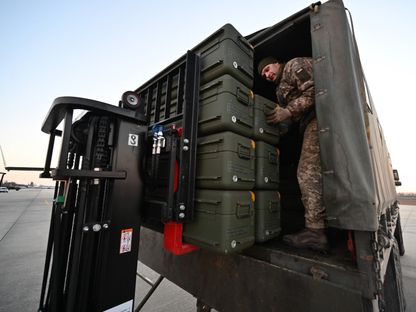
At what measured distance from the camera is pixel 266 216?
1.74 meters

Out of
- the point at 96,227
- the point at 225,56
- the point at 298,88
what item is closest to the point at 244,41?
the point at 225,56

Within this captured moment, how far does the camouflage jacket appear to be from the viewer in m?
1.77

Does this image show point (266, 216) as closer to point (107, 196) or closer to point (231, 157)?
point (231, 157)

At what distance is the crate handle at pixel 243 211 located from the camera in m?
1.48

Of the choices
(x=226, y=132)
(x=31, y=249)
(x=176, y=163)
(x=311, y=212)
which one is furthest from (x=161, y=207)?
(x=31, y=249)

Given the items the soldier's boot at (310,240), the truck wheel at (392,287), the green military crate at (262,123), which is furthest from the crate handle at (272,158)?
the truck wheel at (392,287)

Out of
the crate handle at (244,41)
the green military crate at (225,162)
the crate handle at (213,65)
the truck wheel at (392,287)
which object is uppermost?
the crate handle at (244,41)

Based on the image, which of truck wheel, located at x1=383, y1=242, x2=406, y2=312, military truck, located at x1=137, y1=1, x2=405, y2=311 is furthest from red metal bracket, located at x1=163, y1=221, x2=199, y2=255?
truck wheel, located at x1=383, y1=242, x2=406, y2=312

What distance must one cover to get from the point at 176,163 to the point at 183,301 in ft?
8.19

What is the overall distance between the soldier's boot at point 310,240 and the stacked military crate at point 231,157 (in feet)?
0.62

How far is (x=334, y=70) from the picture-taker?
1456 mm

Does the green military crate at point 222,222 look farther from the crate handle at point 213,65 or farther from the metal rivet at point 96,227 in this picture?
the crate handle at point 213,65

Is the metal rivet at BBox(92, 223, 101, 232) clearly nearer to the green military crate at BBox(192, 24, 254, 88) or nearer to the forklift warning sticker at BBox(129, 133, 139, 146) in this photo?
the forklift warning sticker at BBox(129, 133, 139, 146)

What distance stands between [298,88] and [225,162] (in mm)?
1055
